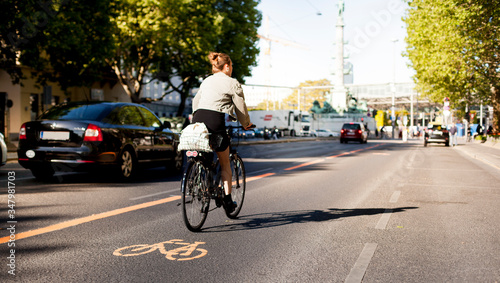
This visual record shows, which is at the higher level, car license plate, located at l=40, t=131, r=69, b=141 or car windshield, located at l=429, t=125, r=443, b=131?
car license plate, located at l=40, t=131, r=69, b=141

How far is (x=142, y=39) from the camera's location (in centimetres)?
2797

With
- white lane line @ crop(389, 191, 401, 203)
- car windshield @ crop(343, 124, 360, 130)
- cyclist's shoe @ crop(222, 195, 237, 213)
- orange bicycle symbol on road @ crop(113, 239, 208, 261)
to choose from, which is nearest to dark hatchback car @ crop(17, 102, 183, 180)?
cyclist's shoe @ crop(222, 195, 237, 213)

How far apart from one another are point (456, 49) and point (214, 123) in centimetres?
3059

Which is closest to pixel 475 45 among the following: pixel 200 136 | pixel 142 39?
pixel 142 39

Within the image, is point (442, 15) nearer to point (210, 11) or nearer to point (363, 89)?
point (210, 11)

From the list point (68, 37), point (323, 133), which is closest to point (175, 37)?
point (68, 37)

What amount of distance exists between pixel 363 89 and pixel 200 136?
12084cm

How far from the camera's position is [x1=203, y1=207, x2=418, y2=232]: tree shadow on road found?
5895 millimetres

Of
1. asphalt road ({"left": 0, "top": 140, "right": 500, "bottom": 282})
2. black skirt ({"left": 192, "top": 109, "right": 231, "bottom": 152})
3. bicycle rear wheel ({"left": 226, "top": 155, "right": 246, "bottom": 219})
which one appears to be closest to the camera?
asphalt road ({"left": 0, "top": 140, "right": 500, "bottom": 282})

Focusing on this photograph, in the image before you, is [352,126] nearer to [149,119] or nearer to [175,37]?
[175,37]

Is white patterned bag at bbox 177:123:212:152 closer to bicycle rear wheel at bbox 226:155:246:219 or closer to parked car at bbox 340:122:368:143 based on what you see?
bicycle rear wheel at bbox 226:155:246:219

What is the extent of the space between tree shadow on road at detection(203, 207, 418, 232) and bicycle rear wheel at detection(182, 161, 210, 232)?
0.23 metres

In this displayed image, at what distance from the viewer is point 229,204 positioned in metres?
6.01

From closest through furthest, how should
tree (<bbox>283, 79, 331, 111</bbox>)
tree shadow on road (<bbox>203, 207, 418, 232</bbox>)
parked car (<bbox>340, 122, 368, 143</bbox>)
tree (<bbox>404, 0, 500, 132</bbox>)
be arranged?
tree shadow on road (<bbox>203, 207, 418, 232</bbox>)
tree (<bbox>404, 0, 500, 132</bbox>)
parked car (<bbox>340, 122, 368, 143</bbox>)
tree (<bbox>283, 79, 331, 111</bbox>)
